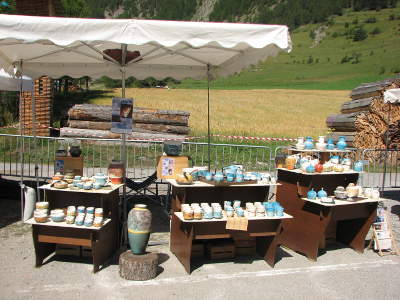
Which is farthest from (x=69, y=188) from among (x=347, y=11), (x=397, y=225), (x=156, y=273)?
(x=347, y=11)

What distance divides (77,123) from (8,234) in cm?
974

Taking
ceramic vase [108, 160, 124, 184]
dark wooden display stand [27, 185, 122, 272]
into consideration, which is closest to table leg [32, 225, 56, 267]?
dark wooden display stand [27, 185, 122, 272]

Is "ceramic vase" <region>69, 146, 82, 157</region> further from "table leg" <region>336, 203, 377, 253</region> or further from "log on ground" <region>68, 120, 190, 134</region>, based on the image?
"log on ground" <region>68, 120, 190, 134</region>

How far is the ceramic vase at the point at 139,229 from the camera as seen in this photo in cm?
509

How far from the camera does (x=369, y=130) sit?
47.4 ft

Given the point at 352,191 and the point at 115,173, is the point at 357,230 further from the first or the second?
the point at 115,173

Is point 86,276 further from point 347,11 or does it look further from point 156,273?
point 347,11

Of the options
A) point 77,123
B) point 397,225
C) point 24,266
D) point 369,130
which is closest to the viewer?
point 24,266

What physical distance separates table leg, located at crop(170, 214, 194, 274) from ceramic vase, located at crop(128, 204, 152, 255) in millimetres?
497

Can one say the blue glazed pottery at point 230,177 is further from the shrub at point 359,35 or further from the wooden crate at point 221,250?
the shrub at point 359,35

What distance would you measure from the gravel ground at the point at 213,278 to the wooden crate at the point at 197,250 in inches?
9.9

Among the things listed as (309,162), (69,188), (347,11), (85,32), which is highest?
(347,11)

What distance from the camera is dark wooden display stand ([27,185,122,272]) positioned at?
16.9 feet

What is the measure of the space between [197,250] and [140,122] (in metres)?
10.6
